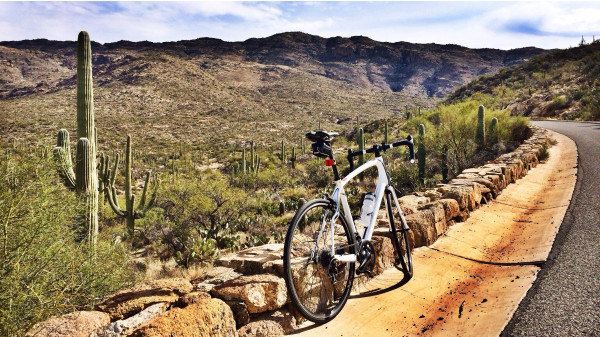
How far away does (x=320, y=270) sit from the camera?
347cm

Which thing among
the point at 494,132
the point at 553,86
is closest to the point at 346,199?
the point at 494,132

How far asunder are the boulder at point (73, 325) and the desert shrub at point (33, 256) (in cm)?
21

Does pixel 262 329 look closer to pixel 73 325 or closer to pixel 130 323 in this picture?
pixel 130 323

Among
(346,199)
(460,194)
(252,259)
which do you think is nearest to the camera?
(346,199)

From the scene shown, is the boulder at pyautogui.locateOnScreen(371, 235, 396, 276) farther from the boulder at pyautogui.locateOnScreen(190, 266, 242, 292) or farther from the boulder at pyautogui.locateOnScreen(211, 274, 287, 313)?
the boulder at pyautogui.locateOnScreen(190, 266, 242, 292)

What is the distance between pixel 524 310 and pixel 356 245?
61.4 inches

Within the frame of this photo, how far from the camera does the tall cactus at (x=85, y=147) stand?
7480 millimetres

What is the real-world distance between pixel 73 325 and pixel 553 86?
46.2 meters

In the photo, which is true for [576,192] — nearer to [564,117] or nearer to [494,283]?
[494,283]

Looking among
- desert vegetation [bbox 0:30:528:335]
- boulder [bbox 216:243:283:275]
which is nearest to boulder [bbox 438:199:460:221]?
desert vegetation [bbox 0:30:528:335]

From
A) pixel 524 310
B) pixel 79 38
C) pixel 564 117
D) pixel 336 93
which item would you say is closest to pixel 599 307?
pixel 524 310

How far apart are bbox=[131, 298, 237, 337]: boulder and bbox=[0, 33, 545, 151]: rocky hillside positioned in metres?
43.0

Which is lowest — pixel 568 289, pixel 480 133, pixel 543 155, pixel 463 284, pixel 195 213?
pixel 195 213

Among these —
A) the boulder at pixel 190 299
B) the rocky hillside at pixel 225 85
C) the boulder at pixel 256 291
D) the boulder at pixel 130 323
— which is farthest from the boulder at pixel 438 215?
the rocky hillside at pixel 225 85
